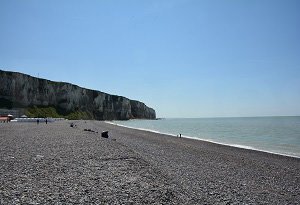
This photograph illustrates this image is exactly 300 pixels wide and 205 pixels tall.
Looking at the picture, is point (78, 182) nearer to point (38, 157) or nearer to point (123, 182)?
point (123, 182)

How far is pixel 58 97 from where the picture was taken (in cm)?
12138

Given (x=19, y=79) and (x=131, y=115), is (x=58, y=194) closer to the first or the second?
(x=19, y=79)

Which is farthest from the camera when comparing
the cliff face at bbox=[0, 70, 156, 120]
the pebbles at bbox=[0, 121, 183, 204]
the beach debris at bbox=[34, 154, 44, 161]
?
the cliff face at bbox=[0, 70, 156, 120]

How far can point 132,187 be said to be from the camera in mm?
9312

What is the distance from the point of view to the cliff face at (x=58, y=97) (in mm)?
97000

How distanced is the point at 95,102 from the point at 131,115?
1845 inches

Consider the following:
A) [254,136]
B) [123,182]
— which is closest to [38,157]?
[123,182]

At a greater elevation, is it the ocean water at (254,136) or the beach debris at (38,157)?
the beach debris at (38,157)

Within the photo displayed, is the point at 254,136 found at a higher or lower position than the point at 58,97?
lower

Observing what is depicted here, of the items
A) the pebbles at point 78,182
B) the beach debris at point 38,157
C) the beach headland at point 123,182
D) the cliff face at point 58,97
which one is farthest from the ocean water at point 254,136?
the cliff face at point 58,97

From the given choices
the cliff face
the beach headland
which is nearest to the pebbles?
the beach headland

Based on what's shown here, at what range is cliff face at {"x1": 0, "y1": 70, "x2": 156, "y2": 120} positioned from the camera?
97.0 m

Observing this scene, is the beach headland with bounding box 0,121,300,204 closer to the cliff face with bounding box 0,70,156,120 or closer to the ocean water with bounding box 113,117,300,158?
the ocean water with bounding box 113,117,300,158

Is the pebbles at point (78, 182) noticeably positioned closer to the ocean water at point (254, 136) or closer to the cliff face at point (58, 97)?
the ocean water at point (254, 136)
